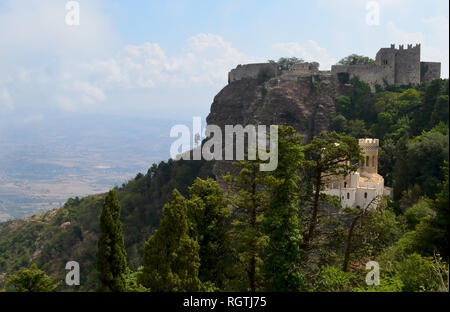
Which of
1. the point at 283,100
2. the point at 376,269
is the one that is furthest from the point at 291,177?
the point at 283,100

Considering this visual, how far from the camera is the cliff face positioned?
185ft

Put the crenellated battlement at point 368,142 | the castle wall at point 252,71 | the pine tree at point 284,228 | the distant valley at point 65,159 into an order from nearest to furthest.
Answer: the pine tree at point 284,228 < the crenellated battlement at point 368,142 < the castle wall at point 252,71 < the distant valley at point 65,159

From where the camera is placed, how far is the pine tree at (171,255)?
15.5 meters

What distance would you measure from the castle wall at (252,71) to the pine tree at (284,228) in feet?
157

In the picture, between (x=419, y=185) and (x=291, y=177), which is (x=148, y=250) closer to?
(x=291, y=177)

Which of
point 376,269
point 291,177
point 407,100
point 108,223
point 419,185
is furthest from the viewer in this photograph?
point 407,100

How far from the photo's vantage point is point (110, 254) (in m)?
15.2

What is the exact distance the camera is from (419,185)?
32562 millimetres

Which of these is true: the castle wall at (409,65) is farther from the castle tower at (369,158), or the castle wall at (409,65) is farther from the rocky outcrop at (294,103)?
the castle tower at (369,158)

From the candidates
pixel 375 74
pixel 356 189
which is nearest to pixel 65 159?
pixel 375 74

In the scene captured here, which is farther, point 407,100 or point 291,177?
point 407,100

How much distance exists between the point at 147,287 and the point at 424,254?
11.7 m

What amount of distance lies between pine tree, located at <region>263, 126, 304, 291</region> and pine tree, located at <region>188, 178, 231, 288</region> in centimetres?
199

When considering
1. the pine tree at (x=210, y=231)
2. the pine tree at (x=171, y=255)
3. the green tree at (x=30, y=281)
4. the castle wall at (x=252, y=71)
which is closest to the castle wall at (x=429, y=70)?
the castle wall at (x=252, y=71)
